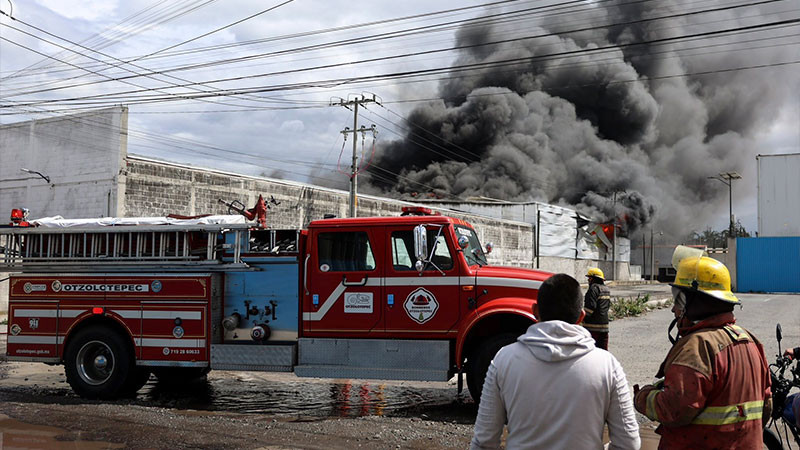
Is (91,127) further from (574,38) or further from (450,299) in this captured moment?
(574,38)

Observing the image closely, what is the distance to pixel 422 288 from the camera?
719 cm

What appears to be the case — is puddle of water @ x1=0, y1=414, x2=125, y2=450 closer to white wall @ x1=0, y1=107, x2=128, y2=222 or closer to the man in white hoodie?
the man in white hoodie

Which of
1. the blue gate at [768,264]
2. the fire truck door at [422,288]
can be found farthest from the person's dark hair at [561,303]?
the blue gate at [768,264]

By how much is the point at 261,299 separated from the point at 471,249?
100 inches

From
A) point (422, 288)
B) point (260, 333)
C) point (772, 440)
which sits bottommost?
point (772, 440)

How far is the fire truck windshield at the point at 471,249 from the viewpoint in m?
7.37

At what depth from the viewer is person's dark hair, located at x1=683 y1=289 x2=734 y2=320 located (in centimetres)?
274

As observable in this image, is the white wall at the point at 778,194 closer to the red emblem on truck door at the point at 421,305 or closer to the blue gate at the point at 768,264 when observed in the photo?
the blue gate at the point at 768,264

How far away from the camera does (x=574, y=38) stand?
75.1 m

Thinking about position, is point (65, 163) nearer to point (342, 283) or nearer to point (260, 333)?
point (260, 333)

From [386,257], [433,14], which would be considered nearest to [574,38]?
[433,14]

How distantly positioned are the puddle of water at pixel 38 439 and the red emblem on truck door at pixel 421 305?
311 centimetres

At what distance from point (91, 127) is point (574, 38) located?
63178 millimetres

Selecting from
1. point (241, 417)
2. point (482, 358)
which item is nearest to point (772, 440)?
point (482, 358)
